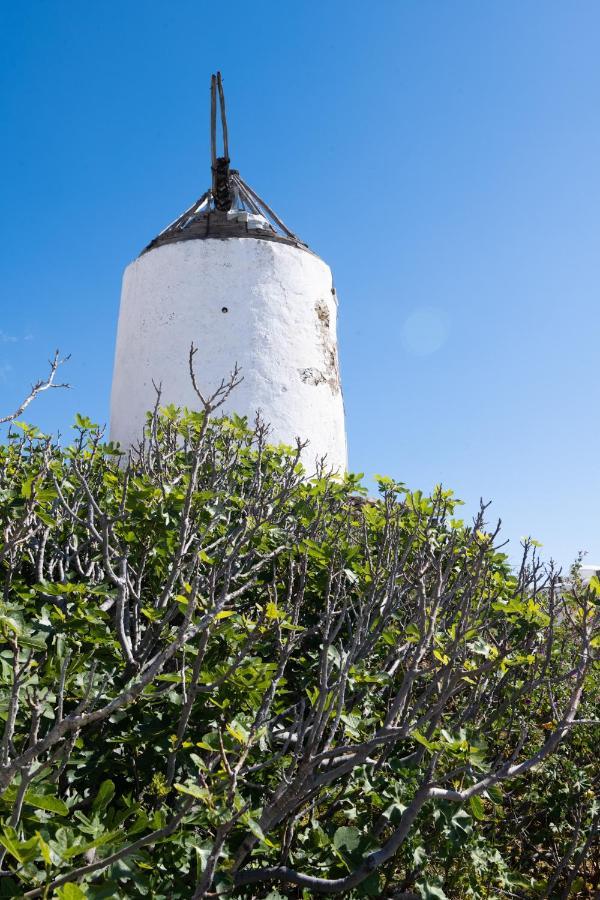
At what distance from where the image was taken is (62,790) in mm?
2900

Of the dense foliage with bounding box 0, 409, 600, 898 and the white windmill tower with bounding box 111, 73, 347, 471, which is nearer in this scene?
the dense foliage with bounding box 0, 409, 600, 898

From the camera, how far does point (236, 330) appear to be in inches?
406

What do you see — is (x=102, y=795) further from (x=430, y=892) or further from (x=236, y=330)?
(x=236, y=330)

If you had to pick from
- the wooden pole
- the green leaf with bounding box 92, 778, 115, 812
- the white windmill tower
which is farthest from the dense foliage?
the wooden pole

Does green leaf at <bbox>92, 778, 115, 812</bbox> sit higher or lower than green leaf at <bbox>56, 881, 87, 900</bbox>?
higher

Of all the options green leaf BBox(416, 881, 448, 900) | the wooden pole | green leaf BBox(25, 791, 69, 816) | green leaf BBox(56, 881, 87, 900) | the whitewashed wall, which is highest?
the wooden pole

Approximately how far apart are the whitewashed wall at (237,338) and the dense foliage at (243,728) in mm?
5336

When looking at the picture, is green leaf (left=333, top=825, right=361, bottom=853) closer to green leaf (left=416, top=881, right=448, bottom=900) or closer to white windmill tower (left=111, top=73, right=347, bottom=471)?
green leaf (left=416, top=881, right=448, bottom=900)

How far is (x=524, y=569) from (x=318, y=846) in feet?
7.94

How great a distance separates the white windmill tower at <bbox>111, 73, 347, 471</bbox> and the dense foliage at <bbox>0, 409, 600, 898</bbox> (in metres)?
5.30

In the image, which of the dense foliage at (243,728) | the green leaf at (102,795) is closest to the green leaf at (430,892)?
the dense foliage at (243,728)

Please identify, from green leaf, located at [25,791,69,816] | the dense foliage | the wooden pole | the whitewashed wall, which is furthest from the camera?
the wooden pole

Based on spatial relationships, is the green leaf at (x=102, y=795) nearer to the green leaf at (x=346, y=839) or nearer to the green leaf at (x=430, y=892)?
the green leaf at (x=346, y=839)

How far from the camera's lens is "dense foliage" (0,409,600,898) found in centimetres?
237
